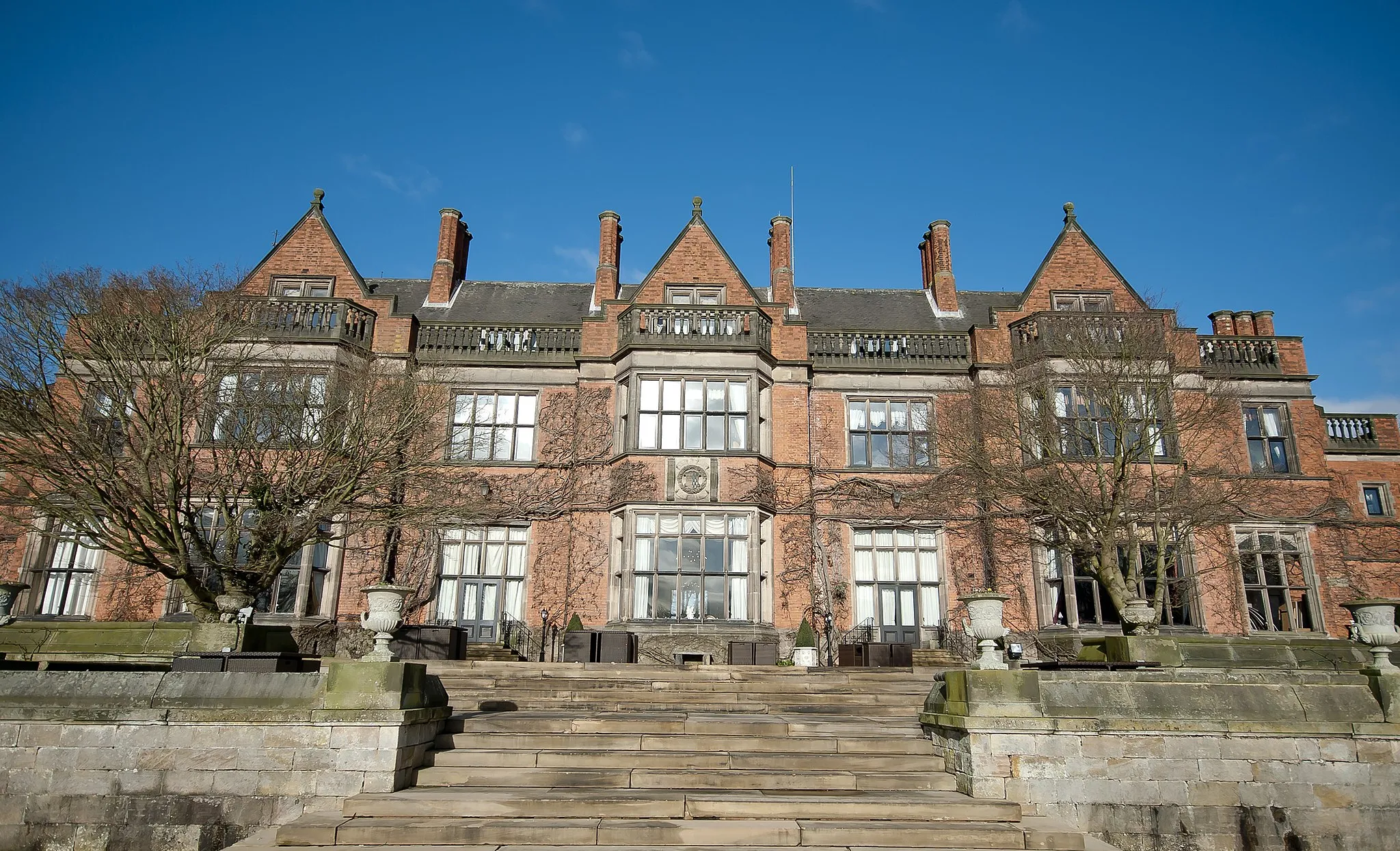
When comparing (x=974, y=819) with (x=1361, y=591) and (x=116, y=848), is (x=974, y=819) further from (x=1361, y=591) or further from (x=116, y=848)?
(x=1361, y=591)

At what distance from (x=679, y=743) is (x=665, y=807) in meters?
2.07

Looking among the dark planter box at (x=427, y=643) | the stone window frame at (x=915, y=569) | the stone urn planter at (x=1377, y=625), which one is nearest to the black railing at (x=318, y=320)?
the dark planter box at (x=427, y=643)

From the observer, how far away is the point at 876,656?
18688mm

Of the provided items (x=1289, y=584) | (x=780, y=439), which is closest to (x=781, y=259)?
(x=780, y=439)

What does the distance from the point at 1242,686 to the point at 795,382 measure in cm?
1393

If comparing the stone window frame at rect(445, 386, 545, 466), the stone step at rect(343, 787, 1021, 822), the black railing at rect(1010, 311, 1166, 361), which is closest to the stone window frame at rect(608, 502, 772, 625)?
the stone window frame at rect(445, 386, 545, 466)

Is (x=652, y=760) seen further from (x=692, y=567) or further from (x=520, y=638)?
(x=520, y=638)

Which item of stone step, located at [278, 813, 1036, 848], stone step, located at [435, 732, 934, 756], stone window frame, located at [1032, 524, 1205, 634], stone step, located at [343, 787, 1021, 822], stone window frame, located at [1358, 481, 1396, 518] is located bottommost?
stone step, located at [278, 813, 1036, 848]

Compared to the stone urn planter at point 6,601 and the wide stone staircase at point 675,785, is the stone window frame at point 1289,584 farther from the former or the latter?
the stone urn planter at point 6,601

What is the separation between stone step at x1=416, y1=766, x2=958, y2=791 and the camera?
10.3m

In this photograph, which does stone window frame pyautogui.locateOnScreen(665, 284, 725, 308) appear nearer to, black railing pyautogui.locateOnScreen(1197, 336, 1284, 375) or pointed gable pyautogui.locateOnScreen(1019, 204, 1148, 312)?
pointed gable pyautogui.locateOnScreen(1019, 204, 1148, 312)

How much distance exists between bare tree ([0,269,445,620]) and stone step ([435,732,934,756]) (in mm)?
6246

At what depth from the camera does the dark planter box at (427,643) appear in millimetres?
17734

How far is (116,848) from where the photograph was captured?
32.6 feet
